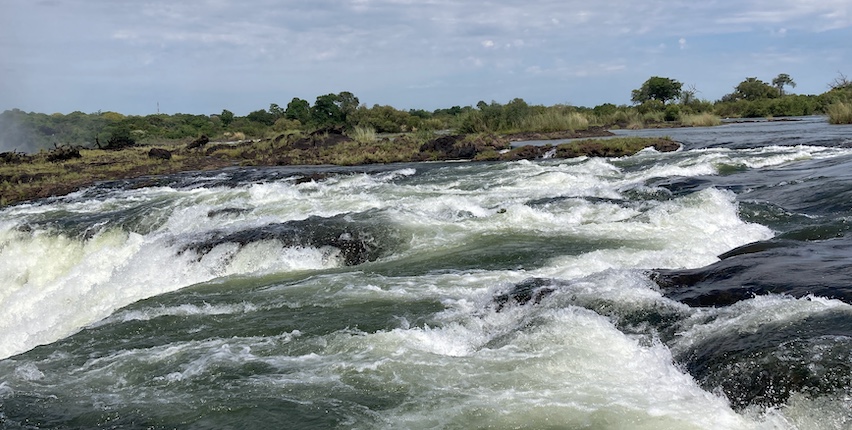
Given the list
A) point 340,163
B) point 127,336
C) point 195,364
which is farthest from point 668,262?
point 340,163

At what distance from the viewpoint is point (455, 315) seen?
22.8 ft

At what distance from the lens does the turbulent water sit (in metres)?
4.71

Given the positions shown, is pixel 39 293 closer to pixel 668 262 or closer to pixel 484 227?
pixel 484 227

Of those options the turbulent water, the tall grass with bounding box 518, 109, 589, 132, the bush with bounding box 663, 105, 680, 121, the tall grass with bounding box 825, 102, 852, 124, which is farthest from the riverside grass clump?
the bush with bounding box 663, 105, 680, 121

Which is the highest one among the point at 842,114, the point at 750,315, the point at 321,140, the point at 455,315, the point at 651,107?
the point at 651,107

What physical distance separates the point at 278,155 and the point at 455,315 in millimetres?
26117

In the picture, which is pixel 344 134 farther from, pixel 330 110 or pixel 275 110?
pixel 275 110

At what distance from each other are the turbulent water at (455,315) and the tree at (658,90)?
1737 inches

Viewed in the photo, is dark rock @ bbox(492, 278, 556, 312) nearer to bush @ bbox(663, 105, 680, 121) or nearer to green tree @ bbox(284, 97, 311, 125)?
bush @ bbox(663, 105, 680, 121)

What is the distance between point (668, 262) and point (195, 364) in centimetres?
530

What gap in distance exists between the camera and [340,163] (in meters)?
28.3

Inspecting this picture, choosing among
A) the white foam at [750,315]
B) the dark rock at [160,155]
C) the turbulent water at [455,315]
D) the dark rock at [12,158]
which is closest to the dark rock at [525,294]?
the turbulent water at [455,315]

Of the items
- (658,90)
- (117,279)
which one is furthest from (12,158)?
(658,90)

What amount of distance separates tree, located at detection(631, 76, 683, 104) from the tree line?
0.08m
